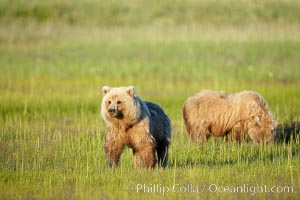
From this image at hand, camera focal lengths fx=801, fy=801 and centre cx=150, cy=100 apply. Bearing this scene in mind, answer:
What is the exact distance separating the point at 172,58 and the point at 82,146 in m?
13.1

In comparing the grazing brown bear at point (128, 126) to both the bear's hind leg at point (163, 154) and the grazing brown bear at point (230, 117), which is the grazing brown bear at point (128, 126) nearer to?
the bear's hind leg at point (163, 154)

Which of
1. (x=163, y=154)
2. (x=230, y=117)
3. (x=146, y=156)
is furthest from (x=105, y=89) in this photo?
(x=230, y=117)

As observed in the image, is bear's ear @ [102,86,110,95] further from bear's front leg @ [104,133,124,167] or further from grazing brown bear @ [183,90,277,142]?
grazing brown bear @ [183,90,277,142]

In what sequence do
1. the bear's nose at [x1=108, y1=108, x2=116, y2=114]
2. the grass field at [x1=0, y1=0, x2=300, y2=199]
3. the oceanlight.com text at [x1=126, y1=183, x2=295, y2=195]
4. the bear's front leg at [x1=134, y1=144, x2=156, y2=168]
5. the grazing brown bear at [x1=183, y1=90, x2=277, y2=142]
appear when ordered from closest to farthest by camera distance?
the oceanlight.com text at [x1=126, y1=183, x2=295, y2=195] → the grass field at [x1=0, y1=0, x2=300, y2=199] → the bear's nose at [x1=108, y1=108, x2=116, y2=114] → the bear's front leg at [x1=134, y1=144, x2=156, y2=168] → the grazing brown bear at [x1=183, y1=90, x2=277, y2=142]

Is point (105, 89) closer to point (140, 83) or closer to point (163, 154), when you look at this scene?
point (163, 154)

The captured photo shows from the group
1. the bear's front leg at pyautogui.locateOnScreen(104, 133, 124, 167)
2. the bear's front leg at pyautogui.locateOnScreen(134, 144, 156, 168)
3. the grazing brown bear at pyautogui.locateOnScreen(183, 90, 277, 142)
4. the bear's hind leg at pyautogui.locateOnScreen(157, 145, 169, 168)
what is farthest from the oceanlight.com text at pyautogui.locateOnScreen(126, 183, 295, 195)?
the grazing brown bear at pyautogui.locateOnScreen(183, 90, 277, 142)

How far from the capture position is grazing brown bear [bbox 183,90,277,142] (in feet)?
37.3

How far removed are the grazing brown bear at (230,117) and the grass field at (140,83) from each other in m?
0.22

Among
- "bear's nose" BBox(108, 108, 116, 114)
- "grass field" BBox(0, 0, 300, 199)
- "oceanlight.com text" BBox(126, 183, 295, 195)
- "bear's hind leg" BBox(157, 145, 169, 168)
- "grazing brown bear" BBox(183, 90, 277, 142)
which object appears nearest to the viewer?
"oceanlight.com text" BBox(126, 183, 295, 195)

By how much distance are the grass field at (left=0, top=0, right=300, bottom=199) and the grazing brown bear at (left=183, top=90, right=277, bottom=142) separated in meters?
0.22

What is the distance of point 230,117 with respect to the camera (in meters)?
11.5

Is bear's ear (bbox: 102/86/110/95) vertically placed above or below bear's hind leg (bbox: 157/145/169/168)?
above

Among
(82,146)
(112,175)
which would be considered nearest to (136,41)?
(82,146)

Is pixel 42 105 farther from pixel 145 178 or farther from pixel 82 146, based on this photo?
pixel 145 178
